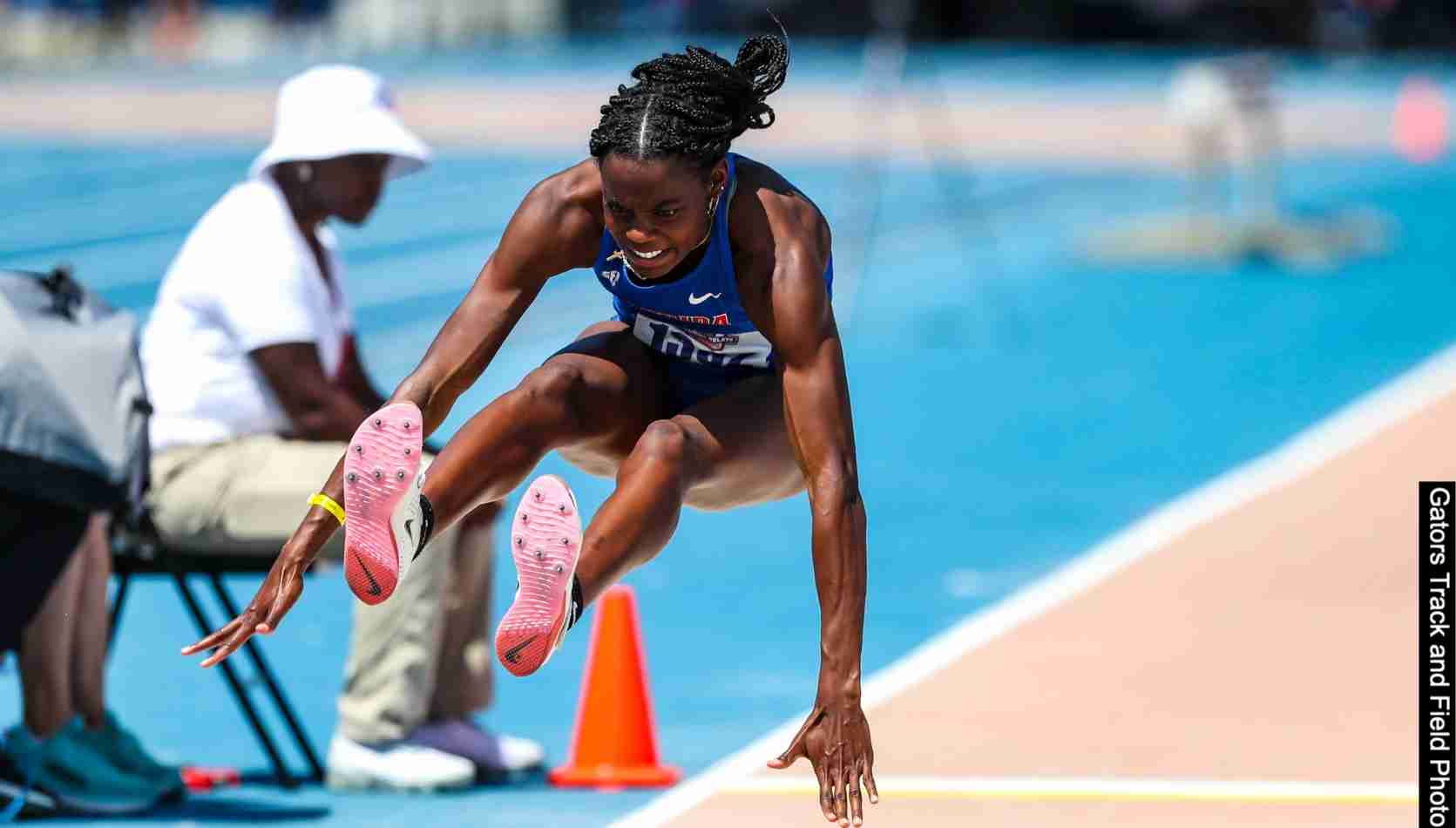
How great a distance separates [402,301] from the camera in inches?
691

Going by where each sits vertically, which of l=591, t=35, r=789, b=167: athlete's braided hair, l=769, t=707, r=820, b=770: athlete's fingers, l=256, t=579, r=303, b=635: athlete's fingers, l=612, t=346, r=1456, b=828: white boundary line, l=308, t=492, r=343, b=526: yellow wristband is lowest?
l=612, t=346, r=1456, b=828: white boundary line

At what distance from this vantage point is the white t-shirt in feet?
22.8

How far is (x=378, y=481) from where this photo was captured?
490 cm

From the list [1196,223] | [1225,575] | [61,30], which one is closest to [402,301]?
[1196,223]

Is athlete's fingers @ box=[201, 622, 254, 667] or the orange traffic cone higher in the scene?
athlete's fingers @ box=[201, 622, 254, 667]

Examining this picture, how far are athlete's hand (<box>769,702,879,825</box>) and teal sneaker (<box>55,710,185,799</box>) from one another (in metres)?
2.39

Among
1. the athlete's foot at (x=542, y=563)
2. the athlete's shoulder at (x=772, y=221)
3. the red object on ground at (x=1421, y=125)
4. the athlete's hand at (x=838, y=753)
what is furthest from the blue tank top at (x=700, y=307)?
the red object on ground at (x=1421, y=125)

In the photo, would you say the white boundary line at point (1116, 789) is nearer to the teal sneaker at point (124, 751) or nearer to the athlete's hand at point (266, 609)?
the teal sneaker at point (124, 751)

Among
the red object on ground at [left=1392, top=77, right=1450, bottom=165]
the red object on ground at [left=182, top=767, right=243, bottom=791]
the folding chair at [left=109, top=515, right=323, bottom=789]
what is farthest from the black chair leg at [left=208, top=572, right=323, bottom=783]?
the red object on ground at [left=1392, top=77, right=1450, bottom=165]

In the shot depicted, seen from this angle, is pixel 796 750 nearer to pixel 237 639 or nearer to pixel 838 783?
pixel 838 783

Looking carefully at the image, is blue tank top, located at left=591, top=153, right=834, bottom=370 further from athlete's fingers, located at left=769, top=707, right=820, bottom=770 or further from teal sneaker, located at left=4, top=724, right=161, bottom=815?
teal sneaker, located at left=4, top=724, right=161, bottom=815

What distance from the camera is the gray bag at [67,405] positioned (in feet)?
20.3

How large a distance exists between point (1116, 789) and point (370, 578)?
8.30 feet

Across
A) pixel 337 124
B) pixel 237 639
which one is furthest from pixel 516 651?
pixel 337 124
